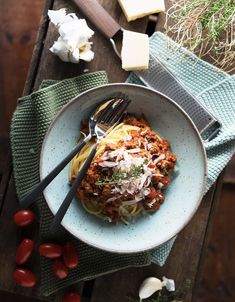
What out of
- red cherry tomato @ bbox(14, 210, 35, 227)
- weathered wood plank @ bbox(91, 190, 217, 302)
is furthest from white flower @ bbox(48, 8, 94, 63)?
weathered wood plank @ bbox(91, 190, 217, 302)

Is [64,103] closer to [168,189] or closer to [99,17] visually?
[99,17]

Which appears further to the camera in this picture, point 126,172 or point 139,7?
point 139,7

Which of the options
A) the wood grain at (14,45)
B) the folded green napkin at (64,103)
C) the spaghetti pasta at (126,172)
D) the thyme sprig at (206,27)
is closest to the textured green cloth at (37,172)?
the folded green napkin at (64,103)

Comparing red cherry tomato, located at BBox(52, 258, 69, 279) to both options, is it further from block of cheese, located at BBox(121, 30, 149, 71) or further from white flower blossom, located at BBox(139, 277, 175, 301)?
block of cheese, located at BBox(121, 30, 149, 71)

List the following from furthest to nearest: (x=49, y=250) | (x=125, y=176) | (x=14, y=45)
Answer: (x=14, y=45) → (x=49, y=250) → (x=125, y=176)

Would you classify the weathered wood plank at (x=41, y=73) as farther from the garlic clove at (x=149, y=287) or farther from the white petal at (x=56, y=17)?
the garlic clove at (x=149, y=287)

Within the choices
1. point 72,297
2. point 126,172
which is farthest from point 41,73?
point 72,297
